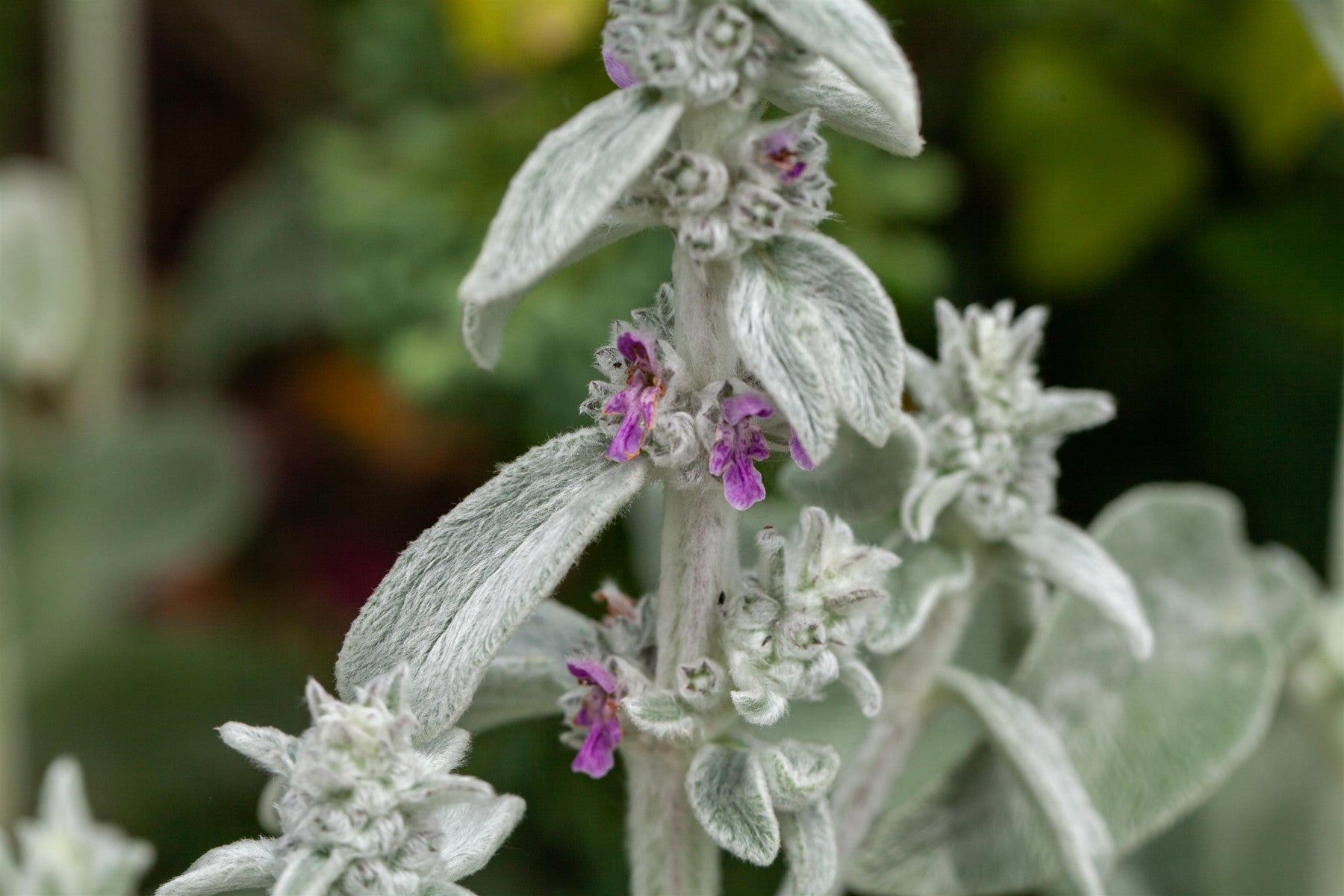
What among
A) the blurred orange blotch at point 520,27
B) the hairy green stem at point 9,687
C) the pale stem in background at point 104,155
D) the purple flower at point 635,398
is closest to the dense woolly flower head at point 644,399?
the purple flower at point 635,398

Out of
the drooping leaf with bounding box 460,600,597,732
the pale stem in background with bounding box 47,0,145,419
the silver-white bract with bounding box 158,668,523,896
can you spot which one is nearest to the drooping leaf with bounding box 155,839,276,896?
the silver-white bract with bounding box 158,668,523,896

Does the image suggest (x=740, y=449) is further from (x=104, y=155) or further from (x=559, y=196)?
(x=104, y=155)

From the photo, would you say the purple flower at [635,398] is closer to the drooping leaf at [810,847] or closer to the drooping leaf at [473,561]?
the drooping leaf at [473,561]

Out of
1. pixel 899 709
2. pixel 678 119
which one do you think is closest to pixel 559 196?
pixel 678 119

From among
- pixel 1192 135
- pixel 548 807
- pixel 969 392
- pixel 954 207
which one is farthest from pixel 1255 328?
pixel 969 392

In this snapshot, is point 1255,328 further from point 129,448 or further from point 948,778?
point 129,448

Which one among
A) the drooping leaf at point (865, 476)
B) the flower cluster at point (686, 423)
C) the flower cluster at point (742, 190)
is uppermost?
the flower cluster at point (742, 190)

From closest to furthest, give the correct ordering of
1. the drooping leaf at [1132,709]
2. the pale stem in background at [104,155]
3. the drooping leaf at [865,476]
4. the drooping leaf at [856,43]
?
the drooping leaf at [856,43]
the drooping leaf at [865,476]
the drooping leaf at [1132,709]
the pale stem in background at [104,155]

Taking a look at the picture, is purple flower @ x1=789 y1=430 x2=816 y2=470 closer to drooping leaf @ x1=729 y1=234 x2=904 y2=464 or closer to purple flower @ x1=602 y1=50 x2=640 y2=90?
drooping leaf @ x1=729 y1=234 x2=904 y2=464
